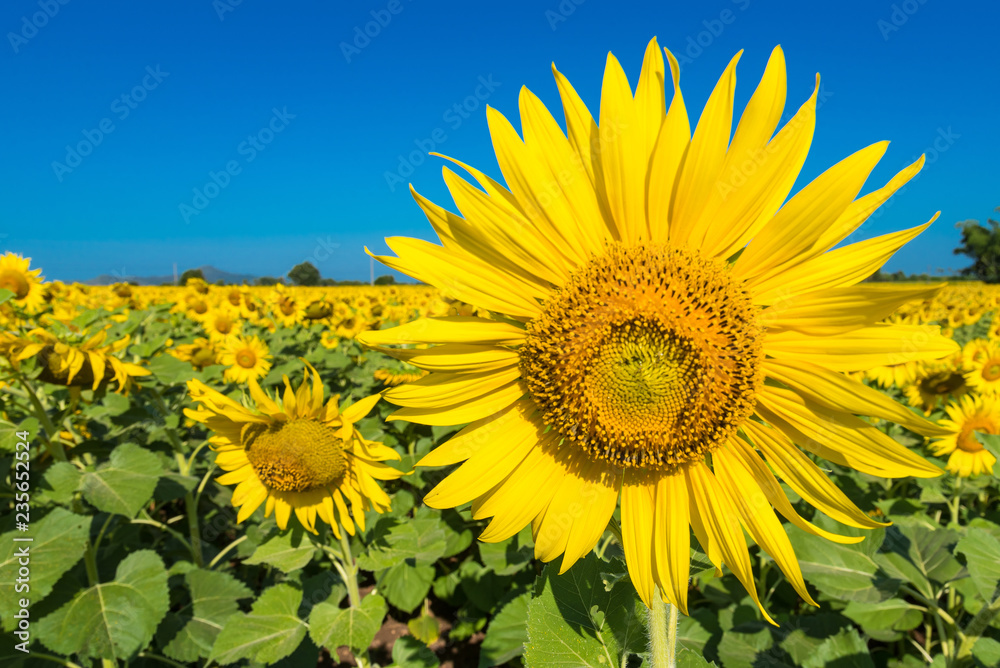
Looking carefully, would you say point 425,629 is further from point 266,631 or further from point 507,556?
point 266,631

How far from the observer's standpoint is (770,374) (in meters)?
1.26

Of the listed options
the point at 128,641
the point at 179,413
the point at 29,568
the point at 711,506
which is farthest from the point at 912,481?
the point at 179,413

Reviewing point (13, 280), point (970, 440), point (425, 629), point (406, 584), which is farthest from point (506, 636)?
point (13, 280)

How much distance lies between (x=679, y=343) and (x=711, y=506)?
43 centimetres

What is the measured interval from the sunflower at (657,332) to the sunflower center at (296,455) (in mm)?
1298

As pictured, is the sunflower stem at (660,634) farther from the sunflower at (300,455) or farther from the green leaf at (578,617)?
the sunflower at (300,455)

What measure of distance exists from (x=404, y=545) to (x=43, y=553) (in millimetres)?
1780

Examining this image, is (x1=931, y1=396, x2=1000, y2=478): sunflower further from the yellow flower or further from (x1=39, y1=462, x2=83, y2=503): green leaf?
the yellow flower

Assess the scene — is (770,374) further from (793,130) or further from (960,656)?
(960,656)

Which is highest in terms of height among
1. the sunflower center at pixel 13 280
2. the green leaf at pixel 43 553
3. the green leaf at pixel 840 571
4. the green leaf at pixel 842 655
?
the sunflower center at pixel 13 280

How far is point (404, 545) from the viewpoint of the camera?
107 inches

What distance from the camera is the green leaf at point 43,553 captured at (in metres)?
2.37

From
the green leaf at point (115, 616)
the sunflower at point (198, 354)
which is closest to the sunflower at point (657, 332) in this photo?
the green leaf at point (115, 616)

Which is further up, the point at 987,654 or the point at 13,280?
the point at 13,280
